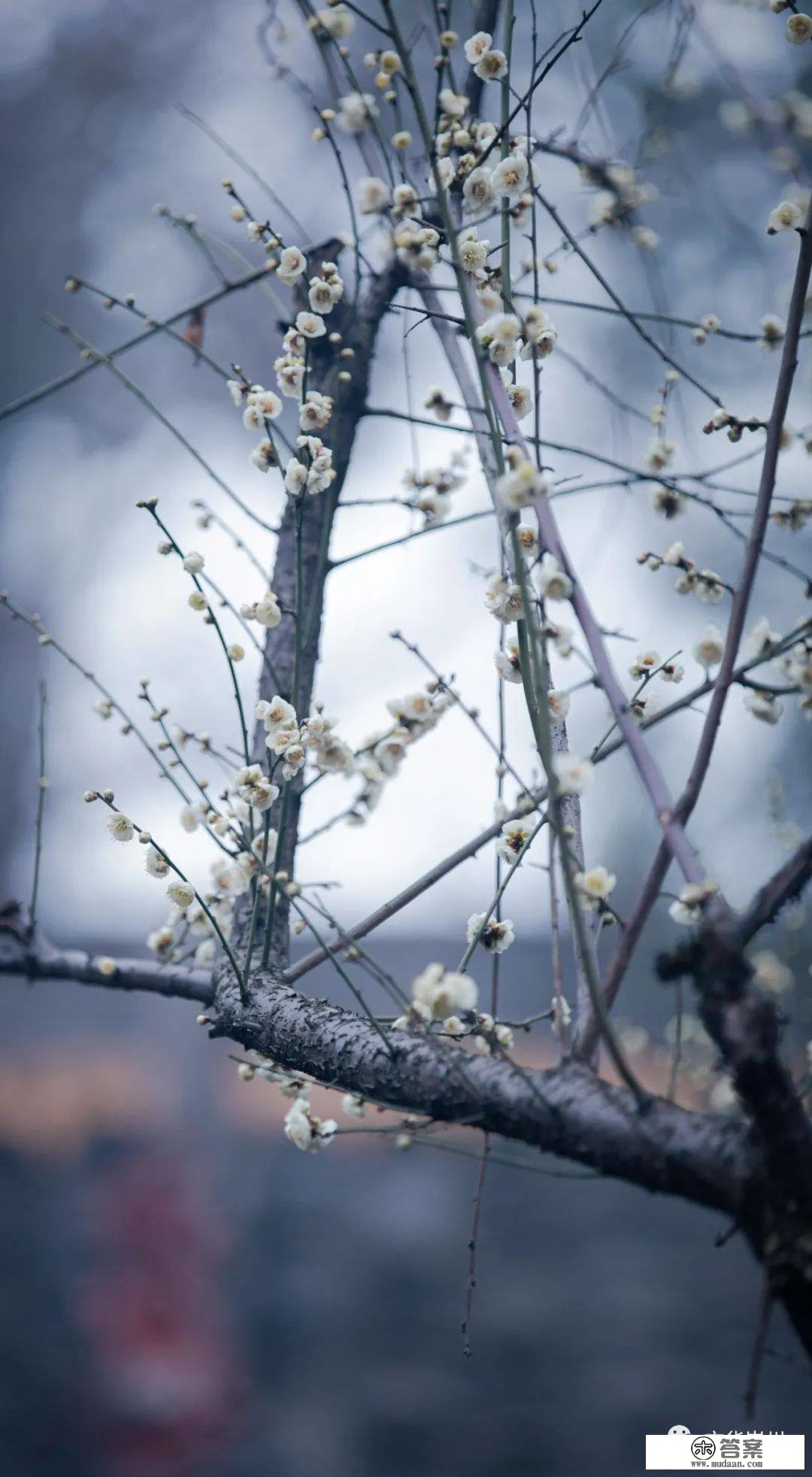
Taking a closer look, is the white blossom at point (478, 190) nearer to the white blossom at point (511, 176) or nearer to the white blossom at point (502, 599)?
the white blossom at point (511, 176)

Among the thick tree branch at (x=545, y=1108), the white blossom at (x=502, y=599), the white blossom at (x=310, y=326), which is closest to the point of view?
the thick tree branch at (x=545, y=1108)

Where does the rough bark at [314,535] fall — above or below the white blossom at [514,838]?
above

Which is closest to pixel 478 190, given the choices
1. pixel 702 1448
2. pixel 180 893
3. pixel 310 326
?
pixel 310 326

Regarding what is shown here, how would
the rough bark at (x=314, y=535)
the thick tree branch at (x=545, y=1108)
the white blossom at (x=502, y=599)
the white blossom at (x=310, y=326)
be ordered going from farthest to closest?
the rough bark at (x=314, y=535), the white blossom at (x=310, y=326), the white blossom at (x=502, y=599), the thick tree branch at (x=545, y=1108)

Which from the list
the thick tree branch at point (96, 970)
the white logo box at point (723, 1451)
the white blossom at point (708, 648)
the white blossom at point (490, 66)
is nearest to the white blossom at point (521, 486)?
the white blossom at point (708, 648)

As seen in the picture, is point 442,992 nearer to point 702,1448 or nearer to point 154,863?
point 154,863

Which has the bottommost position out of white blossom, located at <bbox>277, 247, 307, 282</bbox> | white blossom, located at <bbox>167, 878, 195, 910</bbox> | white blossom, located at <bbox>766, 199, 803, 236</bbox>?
white blossom, located at <bbox>167, 878, 195, 910</bbox>

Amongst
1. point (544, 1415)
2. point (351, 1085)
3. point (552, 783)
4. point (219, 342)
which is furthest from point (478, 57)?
point (219, 342)

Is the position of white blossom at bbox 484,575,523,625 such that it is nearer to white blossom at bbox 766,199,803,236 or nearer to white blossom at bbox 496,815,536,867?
white blossom at bbox 496,815,536,867

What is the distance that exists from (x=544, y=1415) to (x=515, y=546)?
2.12m

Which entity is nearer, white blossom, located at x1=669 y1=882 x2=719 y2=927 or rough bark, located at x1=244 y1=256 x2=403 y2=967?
white blossom, located at x1=669 y1=882 x2=719 y2=927

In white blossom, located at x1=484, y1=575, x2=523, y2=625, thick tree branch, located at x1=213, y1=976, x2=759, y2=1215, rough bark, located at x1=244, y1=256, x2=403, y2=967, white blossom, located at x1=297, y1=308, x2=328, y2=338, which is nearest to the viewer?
thick tree branch, located at x1=213, y1=976, x2=759, y2=1215

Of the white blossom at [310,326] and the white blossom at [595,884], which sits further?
the white blossom at [310,326]

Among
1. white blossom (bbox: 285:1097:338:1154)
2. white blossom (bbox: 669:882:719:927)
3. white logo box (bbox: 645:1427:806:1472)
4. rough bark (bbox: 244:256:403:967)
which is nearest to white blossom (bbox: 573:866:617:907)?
white blossom (bbox: 669:882:719:927)
